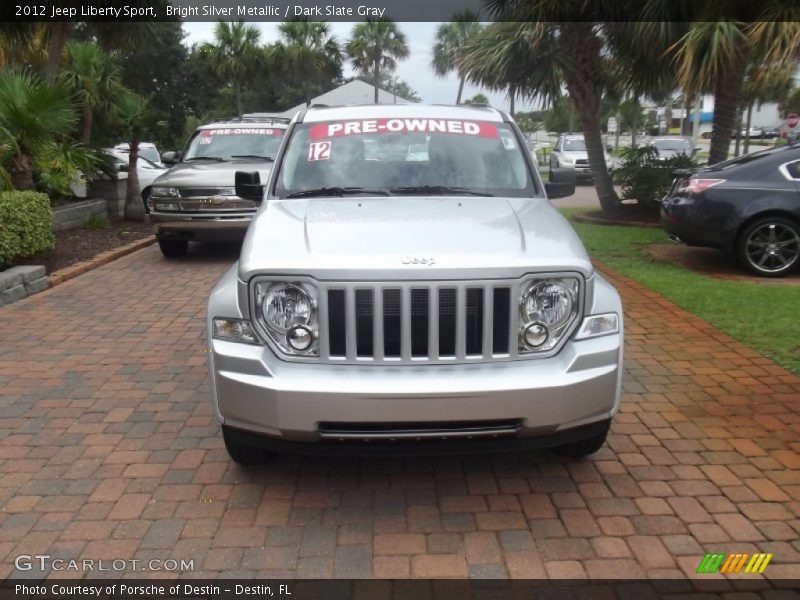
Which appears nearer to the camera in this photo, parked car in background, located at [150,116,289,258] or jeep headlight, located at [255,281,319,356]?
jeep headlight, located at [255,281,319,356]

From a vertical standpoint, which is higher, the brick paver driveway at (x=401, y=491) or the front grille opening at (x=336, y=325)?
the front grille opening at (x=336, y=325)

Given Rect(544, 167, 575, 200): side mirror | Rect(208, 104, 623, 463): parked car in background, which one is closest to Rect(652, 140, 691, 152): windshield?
Rect(544, 167, 575, 200): side mirror

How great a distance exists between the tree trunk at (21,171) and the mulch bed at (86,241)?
0.92 meters

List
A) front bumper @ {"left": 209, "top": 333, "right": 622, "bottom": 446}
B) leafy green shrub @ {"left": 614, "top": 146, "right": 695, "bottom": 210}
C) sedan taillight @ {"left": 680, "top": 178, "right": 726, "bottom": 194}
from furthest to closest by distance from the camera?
1. leafy green shrub @ {"left": 614, "top": 146, "right": 695, "bottom": 210}
2. sedan taillight @ {"left": 680, "top": 178, "right": 726, "bottom": 194}
3. front bumper @ {"left": 209, "top": 333, "right": 622, "bottom": 446}

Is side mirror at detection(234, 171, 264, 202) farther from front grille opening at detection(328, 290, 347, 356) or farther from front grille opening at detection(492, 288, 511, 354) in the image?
front grille opening at detection(492, 288, 511, 354)

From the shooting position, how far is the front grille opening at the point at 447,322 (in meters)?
3.24

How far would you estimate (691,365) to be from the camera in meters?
5.48

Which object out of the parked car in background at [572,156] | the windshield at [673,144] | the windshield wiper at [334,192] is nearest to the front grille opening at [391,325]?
the windshield wiper at [334,192]

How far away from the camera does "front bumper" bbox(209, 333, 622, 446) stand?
3104 millimetres

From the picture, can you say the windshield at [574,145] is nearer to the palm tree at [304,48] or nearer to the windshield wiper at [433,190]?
the palm tree at [304,48]

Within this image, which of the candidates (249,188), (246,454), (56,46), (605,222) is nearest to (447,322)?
(246,454)

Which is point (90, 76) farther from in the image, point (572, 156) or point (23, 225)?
point (572, 156)

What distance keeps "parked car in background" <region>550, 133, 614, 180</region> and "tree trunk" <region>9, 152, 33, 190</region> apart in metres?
17.8

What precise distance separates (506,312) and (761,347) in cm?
352
